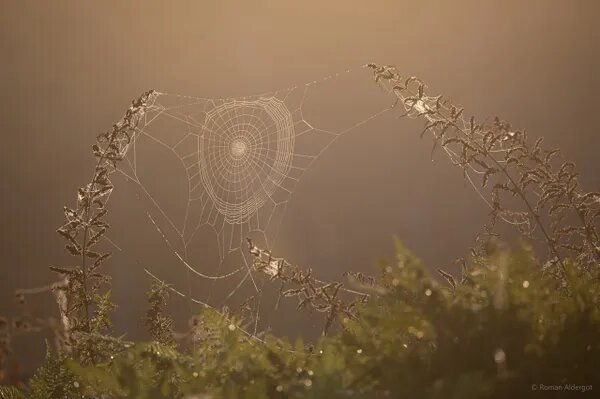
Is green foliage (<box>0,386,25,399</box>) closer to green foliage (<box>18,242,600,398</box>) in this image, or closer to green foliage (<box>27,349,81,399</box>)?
green foliage (<box>27,349,81,399</box>)

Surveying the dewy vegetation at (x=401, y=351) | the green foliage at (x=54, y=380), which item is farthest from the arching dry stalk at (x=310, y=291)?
the green foliage at (x=54, y=380)

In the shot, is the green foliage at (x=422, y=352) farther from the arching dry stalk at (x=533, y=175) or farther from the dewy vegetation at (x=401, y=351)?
the arching dry stalk at (x=533, y=175)

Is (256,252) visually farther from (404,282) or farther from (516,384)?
(516,384)

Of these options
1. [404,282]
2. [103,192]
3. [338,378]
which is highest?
[103,192]

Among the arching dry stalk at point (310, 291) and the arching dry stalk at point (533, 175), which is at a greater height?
the arching dry stalk at point (533, 175)

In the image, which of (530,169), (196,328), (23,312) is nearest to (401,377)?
(196,328)

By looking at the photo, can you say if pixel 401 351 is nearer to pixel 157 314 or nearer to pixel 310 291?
pixel 310 291

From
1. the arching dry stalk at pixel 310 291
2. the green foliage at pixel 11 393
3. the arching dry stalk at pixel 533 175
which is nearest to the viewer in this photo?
the green foliage at pixel 11 393

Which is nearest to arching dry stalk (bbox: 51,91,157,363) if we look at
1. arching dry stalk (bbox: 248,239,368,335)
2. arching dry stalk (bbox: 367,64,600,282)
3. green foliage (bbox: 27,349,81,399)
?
green foliage (bbox: 27,349,81,399)
